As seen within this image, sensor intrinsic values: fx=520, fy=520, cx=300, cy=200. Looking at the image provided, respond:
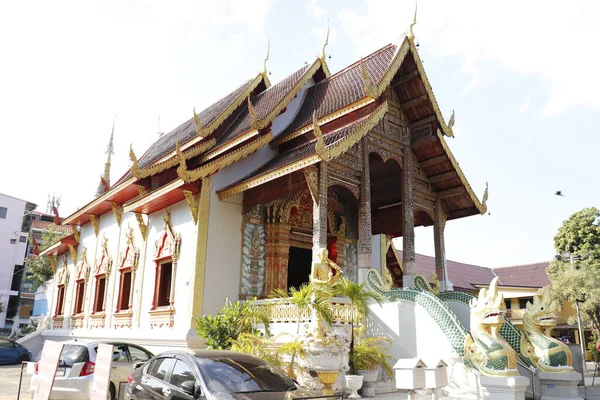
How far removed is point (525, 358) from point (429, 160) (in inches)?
208

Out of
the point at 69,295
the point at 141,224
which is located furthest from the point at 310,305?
the point at 69,295

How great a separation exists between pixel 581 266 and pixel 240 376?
19336 mm

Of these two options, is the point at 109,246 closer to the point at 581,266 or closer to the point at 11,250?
the point at 581,266

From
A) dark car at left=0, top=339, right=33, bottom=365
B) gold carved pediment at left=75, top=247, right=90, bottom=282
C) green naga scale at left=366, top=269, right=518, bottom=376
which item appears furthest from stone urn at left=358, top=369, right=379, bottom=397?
dark car at left=0, top=339, right=33, bottom=365

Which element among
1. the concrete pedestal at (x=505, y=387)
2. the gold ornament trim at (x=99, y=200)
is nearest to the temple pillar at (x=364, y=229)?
the concrete pedestal at (x=505, y=387)

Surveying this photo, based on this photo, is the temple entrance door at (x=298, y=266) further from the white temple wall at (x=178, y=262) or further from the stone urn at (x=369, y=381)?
the stone urn at (x=369, y=381)

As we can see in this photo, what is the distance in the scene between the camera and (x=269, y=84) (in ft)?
46.3

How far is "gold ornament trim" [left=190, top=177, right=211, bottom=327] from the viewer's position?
32.2ft

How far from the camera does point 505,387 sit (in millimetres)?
6371

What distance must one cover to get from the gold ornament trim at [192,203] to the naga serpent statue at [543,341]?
6.18 meters

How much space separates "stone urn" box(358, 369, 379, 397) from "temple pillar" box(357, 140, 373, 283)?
1954mm

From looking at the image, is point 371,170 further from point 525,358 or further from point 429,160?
point 525,358

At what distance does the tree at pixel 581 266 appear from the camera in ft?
62.7

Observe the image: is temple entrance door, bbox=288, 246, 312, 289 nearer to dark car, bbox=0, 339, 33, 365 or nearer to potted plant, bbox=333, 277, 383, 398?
potted plant, bbox=333, 277, 383, 398
